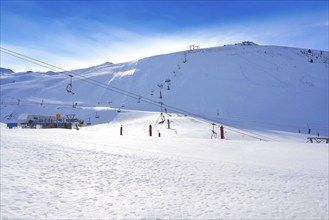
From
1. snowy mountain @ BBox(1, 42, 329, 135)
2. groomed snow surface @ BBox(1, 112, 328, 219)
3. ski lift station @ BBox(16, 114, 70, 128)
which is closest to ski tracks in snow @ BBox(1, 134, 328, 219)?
groomed snow surface @ BBox(1, 112, 328, 219)

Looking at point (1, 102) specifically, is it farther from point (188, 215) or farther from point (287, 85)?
point (188, 215)

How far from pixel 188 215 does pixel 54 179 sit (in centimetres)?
244

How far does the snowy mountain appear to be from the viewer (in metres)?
43.8

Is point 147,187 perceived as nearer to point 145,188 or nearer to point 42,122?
point 145,188

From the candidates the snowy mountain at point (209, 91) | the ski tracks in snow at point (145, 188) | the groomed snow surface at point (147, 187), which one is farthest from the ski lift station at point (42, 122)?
the ski tracks in snow at point (145, 188)

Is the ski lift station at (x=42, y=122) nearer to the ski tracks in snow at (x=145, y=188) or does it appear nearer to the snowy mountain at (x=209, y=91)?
the snowy mountain at (x=209, y=91)

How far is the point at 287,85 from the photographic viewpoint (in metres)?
56.1

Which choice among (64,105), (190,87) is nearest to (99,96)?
(64,105)

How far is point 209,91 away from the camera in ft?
174

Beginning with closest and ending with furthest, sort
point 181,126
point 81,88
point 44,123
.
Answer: point 181,126 < point 44,123 < point 81,88

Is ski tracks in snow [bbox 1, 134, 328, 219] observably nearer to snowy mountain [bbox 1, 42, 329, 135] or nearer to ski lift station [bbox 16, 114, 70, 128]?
ski lift station [bbox 16, 114, 70, 128]

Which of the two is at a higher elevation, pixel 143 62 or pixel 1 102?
pixel 143 62

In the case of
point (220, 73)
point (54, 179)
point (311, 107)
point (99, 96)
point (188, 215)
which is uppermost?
point (220, 73)

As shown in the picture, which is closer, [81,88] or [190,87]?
[190,87]
